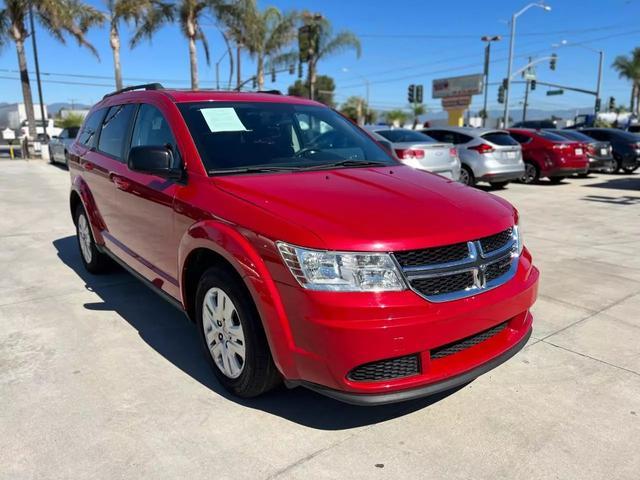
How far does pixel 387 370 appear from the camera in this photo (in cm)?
246

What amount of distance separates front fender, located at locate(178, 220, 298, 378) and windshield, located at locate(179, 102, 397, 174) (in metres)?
0.60

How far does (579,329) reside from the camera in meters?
4.05

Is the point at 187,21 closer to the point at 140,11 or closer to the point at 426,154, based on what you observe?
the point at 140,11

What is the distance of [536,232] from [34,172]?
16097mm

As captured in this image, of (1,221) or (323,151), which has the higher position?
(323,151)

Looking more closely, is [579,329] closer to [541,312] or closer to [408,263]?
[541,312]

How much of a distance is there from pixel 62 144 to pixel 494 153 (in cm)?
1503

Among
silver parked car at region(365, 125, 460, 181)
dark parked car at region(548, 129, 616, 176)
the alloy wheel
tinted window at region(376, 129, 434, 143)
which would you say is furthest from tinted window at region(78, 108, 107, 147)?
dark parked car at region(548, 129, 616, 176)

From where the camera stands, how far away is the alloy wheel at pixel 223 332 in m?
2.85

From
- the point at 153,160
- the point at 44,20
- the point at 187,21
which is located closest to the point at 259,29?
the point at 187,21

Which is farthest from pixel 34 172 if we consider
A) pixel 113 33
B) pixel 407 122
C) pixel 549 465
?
pixel 407 122

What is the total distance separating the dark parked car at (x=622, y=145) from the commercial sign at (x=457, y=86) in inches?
1098

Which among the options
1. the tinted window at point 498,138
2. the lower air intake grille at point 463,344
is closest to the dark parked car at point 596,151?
the tinted window at point 498,138

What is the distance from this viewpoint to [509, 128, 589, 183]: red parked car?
13.5 meters
